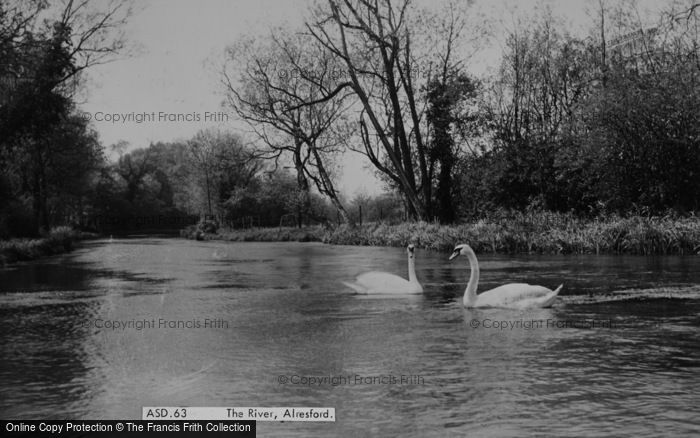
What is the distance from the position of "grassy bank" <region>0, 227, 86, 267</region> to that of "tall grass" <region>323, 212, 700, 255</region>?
13.4 metres

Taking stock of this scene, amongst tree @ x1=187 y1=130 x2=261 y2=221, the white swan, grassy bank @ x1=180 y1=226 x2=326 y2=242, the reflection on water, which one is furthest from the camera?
grassy bank @ x1=180 y1=226 x2=326 y2=242

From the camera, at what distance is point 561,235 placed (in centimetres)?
2336

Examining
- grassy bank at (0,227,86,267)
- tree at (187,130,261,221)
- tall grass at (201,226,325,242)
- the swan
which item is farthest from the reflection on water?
tall grass at (201,226,325,242)

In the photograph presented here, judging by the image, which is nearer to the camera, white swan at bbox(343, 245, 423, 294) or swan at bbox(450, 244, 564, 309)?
swan at bbox(450, 244, 564, 309)

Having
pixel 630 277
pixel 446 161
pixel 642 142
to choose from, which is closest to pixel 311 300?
pixel 630 277

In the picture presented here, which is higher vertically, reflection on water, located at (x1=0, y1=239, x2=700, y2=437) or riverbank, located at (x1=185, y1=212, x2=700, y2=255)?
riverbank, located at (x1=185, y1=212, x2=700, y2=255)

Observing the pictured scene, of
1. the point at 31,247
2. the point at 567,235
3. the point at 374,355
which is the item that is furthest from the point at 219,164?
the point at 374,355

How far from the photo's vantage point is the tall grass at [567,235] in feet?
70.4

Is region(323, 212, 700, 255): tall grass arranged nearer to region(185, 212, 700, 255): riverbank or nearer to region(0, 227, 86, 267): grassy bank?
region(185, 212, 700, 255): riverbank

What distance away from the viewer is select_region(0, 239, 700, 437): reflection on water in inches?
213

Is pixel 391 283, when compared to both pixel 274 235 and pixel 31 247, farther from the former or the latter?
pixel 274 235

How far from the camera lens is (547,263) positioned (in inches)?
744

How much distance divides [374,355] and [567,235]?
17006 millimetres

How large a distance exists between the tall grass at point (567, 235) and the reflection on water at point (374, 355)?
22.8 feet
